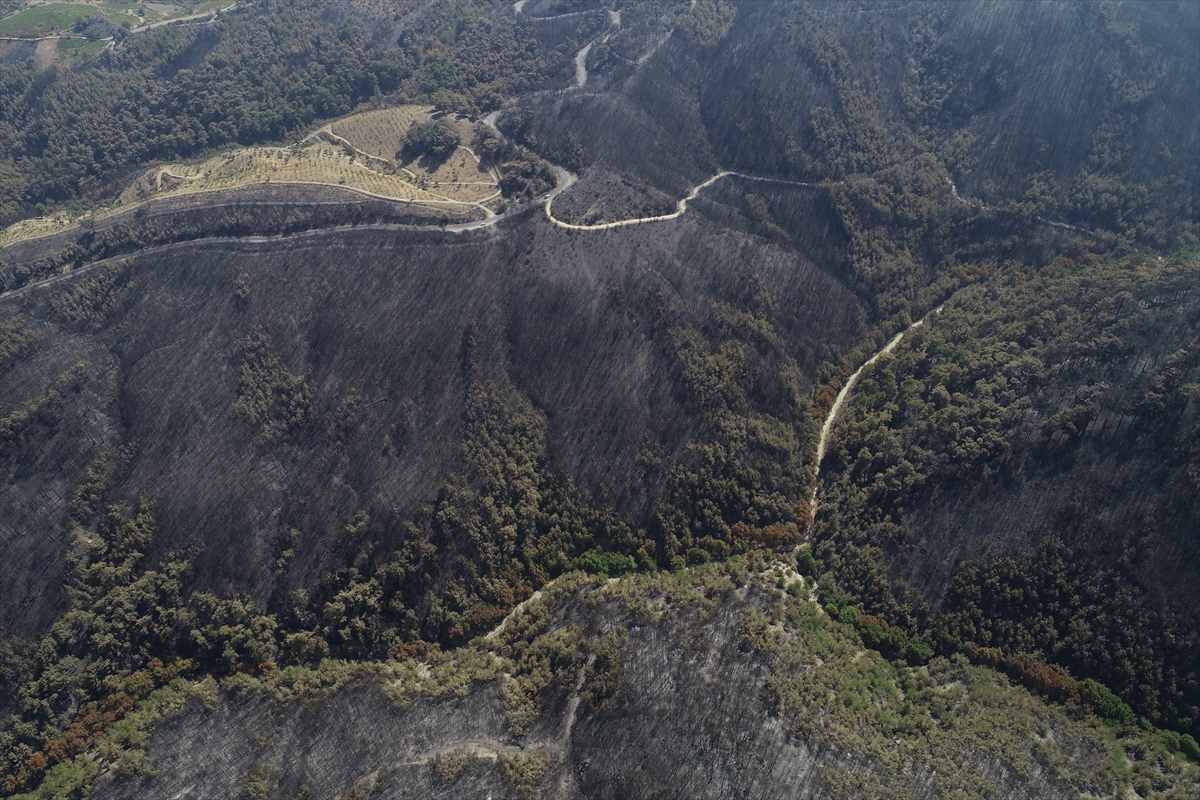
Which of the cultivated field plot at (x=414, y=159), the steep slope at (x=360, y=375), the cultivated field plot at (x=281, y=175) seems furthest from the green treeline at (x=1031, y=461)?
the cultivated field plot at (x=281, y=175)

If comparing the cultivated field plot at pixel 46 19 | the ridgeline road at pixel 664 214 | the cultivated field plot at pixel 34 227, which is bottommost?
the cultivated field plot at pixel 34 227

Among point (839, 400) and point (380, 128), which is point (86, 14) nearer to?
point (380, 128)

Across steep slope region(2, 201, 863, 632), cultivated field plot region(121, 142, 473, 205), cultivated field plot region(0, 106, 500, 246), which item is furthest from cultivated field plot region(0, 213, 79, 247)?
steep slope region(2, 201, 863, 632)

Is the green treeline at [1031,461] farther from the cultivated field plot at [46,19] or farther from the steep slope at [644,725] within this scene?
the cultivated field plot at [46,19]

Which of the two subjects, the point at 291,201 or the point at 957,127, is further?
the point at 957,127

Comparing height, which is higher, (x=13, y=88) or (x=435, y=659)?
(x=13, y=88)

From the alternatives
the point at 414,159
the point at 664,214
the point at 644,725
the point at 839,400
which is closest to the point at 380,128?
the point at 414,159

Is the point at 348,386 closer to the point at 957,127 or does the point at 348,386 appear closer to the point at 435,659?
the point at 435,659

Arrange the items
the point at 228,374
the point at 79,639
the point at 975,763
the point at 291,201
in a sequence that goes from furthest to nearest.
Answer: the point at 291,201, the point at 228,374, the point at 79,639, the point at 975,763

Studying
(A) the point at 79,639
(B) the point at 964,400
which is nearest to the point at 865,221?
(B) the point at 964,400
